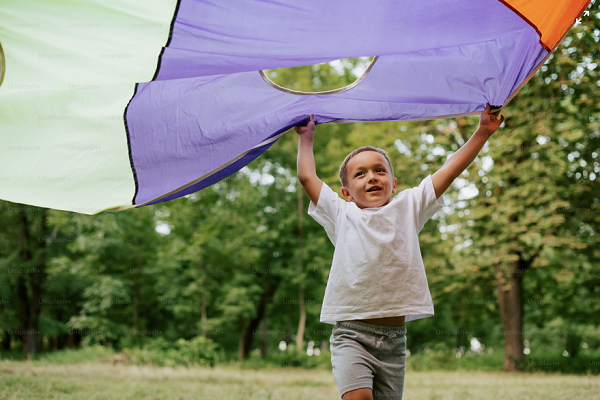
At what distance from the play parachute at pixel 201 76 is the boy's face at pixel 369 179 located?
1.66 feet

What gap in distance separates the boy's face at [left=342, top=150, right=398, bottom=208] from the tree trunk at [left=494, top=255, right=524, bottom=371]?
814 cm

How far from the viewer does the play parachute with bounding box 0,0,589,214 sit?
2.37 meters

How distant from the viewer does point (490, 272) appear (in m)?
10.5

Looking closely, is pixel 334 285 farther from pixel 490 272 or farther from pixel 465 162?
pixel 490 272

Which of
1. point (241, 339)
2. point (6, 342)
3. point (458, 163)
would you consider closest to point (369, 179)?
point (458, 163)

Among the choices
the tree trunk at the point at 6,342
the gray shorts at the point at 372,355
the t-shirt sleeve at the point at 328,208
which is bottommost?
the tree trunk at the point at 6,342

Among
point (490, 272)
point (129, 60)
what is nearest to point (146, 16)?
point (129, 60)

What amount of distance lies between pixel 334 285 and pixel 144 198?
131 cm

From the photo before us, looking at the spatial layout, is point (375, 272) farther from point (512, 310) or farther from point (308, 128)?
point (512, 310)

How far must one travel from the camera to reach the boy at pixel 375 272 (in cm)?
205

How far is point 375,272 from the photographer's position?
2080 mm

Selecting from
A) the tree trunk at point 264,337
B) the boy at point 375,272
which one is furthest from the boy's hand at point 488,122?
the tree trunk at point 264,337

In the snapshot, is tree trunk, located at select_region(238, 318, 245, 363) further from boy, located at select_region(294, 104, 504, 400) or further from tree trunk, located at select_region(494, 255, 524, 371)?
boy, located at select_region(294, 104, 504, 400)

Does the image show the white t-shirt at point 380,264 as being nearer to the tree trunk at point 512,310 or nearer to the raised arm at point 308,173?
the raised arm at point 308,173
